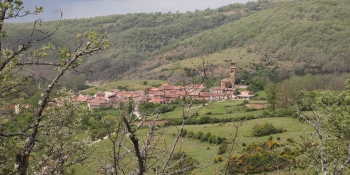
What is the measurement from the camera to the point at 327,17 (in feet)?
358

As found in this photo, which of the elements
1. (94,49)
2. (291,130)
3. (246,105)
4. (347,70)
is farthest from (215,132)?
(347,70)

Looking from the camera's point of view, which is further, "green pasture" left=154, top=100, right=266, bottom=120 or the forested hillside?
the forested hillside

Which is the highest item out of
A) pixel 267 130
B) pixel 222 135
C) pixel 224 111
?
pixel 267 130

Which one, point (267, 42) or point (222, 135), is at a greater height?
point (222, 135)

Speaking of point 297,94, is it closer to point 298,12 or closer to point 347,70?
point 347,70

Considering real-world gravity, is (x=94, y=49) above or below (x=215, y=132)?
above

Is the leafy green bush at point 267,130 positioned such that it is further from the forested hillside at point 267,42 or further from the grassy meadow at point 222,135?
the forested hillside at point 267,42

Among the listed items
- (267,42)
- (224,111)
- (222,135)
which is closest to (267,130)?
(222,135)

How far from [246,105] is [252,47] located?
200 feet

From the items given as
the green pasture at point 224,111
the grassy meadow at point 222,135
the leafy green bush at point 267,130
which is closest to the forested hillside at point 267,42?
the green pasture at point 224,111

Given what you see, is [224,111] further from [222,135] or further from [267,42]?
[267,42]

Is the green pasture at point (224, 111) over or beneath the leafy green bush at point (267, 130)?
beneath

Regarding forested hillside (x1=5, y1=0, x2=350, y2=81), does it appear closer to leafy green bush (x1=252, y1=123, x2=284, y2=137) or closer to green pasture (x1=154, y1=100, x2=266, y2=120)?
green pasture (x1=154, y1=100, x2=266, y2=120)

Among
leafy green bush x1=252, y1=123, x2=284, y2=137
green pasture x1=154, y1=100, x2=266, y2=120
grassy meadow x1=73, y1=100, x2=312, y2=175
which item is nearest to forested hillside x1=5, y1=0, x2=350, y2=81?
green pasture x1=154, y1=100, x2=266, y2=120
